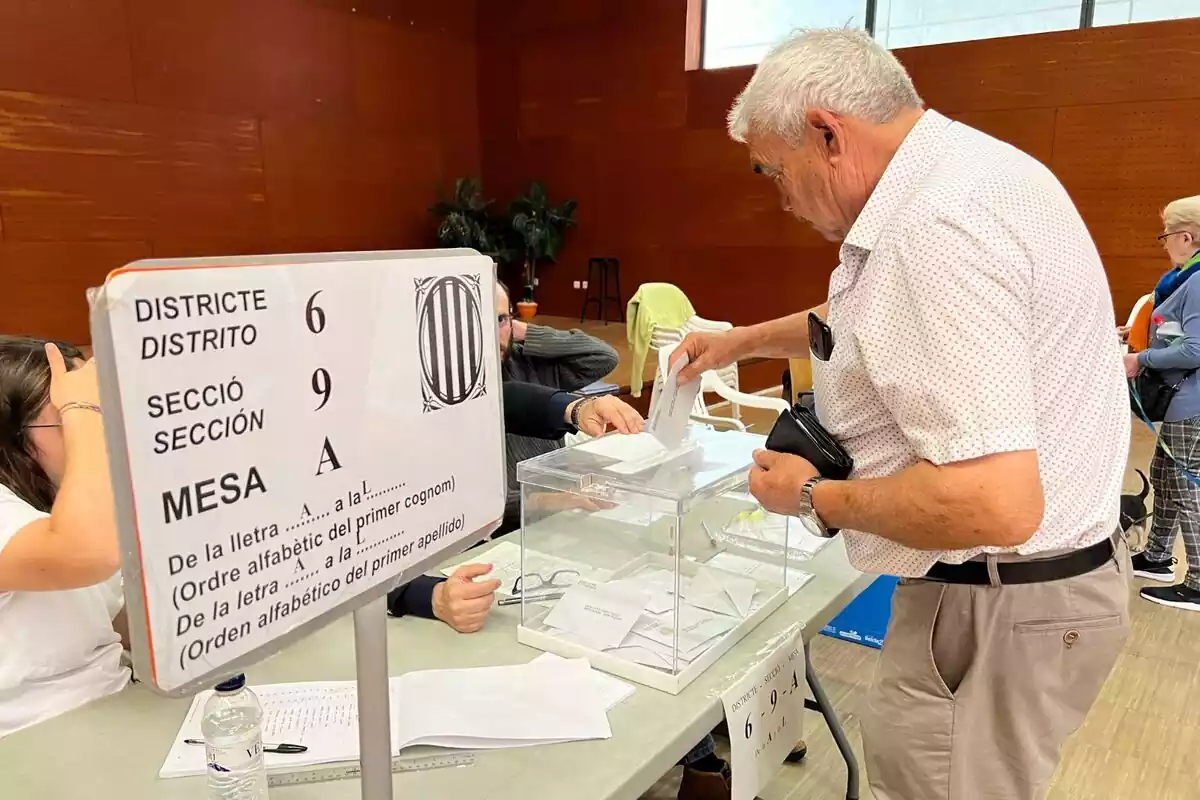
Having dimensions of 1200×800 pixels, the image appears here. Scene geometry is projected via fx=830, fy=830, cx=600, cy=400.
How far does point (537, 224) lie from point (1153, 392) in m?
5.89

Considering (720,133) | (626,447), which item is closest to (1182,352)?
(626,447)

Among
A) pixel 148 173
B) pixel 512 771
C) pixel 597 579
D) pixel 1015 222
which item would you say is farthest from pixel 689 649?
pixel 148 173

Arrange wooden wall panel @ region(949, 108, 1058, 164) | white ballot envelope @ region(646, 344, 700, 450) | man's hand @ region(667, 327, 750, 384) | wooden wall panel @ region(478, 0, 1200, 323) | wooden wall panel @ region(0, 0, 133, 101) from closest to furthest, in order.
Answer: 1. white ballot envelope @ region(646, 344, 700, 450)
2. man's hand @ region(667, 327, 750, 384)
3. wooden wall panel @ region(0, 0, 133, 101)
4. wooden wall panel @ region(478, 0, 1200, 323)
5. wooden wall panel @ region(949, 108, 1058, 164)

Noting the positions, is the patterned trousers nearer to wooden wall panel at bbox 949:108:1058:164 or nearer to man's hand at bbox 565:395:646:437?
man's hand at bbox 565:395:646:437

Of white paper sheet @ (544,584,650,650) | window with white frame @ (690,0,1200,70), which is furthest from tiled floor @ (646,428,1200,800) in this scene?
window with white frame @ (690,0,1200,70)

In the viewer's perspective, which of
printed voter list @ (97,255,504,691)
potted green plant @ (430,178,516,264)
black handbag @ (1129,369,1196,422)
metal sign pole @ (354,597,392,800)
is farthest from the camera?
potted green plant @ (430,178,516,264)

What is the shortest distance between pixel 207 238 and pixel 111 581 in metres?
6.18

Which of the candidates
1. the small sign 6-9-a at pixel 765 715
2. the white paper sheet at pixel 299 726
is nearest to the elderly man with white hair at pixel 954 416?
the small sign 6-9-a at pixel 765 715

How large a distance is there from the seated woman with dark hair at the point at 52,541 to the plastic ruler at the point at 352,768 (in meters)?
0.31

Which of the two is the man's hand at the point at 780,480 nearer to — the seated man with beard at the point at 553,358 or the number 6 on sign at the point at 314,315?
the number 6 on sign at the point at 314,315

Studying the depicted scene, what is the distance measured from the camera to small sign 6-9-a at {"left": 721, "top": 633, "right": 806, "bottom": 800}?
3.52 feet

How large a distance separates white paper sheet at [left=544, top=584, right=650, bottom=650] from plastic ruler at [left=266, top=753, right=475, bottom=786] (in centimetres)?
28

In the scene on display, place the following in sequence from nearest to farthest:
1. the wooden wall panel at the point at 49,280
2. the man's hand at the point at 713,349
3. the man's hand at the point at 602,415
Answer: the man's hand at the point at 713,349
the man's hand at the point at 602,415
the wooden wall panel at the point at 49,280

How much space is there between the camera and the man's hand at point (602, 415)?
1.77 metres
